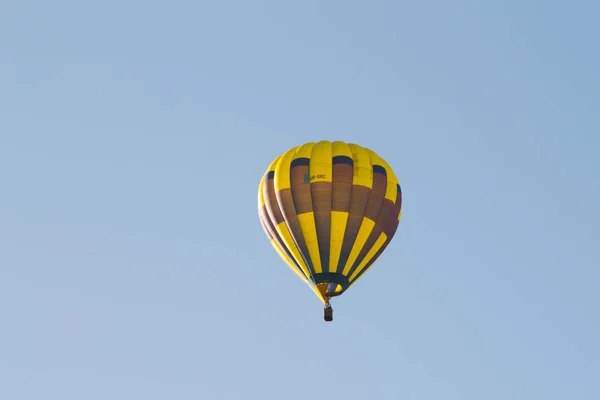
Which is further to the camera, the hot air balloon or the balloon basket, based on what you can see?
the hot air balloon

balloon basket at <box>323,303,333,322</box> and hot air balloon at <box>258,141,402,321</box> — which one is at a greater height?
hot air balloon at <box>258,141,402,321</box>

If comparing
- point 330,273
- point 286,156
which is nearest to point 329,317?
point 330,273

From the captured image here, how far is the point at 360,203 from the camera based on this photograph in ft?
303

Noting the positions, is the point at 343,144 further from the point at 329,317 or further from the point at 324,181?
the point at 329,317

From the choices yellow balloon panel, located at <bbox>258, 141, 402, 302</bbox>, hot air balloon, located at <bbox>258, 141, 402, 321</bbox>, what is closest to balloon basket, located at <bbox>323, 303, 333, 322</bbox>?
hot air balloon, located at <bbox>258, 141, 402, 321</bbox>

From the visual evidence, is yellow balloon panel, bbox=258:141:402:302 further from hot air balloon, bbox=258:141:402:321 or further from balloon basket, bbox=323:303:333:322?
balloon basket, bbox=323:303:333:322

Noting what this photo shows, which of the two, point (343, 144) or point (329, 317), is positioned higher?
point (343, 144)

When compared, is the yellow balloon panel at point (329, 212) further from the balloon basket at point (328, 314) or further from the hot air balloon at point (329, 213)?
the balloon basket at point (328, 314)

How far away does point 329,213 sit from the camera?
91750mm

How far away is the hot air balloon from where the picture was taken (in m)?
91.4

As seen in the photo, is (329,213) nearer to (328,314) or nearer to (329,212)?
(329,212)

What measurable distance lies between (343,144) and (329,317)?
29.2 feet

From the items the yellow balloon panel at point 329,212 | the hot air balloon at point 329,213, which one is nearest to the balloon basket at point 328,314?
the hot air balloon at point 329,213

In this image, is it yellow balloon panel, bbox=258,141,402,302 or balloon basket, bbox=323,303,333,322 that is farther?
yellow balloon panel, bbox=258,141,402,302
